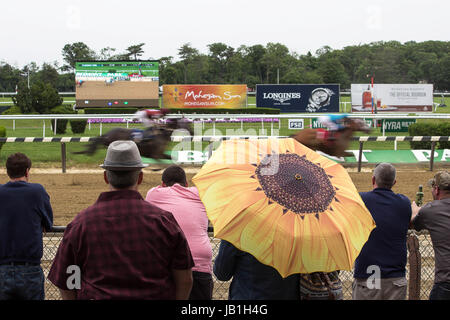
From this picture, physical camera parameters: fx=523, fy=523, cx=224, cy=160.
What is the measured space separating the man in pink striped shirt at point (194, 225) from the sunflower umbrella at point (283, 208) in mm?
643

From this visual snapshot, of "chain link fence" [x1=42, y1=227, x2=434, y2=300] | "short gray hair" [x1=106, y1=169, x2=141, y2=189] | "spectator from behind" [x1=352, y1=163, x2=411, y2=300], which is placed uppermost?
"short gray hair" [x1=106, y1=169, x2=141, y2=189]

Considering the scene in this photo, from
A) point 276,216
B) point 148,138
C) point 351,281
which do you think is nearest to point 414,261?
point 351,281

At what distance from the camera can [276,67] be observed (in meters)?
58.0

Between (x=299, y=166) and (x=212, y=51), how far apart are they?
6476 centimetres

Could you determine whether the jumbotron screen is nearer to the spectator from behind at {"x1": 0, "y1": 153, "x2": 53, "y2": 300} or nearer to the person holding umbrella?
the spectator from behind at {"x1": 0, "y1": 153, "x2": 53, "y2": 300}

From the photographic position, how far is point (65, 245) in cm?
221

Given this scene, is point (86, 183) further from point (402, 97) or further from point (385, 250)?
point (402, 97)

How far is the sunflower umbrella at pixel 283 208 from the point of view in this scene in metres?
2.36

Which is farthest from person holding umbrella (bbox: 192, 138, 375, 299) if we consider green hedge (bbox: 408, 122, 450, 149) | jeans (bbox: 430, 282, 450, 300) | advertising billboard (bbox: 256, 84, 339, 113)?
advertising billboard (bbox: 256, 84, 339, 113)

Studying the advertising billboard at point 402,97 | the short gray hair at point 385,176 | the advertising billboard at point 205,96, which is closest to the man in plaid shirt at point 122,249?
the short gray hair at point 385,176

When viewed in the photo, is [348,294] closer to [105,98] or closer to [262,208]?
[262,208]

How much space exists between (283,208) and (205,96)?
94.7 ft

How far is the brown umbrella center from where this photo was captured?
8.01 feet

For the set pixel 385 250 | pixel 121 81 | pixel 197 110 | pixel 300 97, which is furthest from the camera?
pixel 121 81
